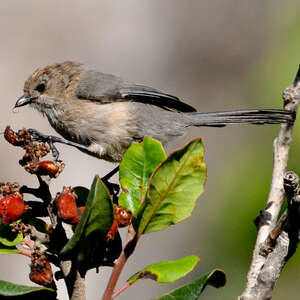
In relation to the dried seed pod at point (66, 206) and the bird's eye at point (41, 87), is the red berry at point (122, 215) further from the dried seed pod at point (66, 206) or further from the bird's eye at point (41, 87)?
the bird's eye at point (41, 87)

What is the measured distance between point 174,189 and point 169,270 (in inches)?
9.4

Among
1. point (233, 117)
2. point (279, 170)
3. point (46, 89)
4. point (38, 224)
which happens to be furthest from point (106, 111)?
point (38, 224)

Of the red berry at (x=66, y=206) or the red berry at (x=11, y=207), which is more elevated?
the red berry at (x=66, y=206)

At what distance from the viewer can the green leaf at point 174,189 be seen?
1692 mm

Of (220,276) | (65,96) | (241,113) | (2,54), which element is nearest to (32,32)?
(2,54)

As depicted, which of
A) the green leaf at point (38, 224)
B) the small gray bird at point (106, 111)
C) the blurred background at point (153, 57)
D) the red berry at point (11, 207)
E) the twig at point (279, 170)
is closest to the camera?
the red berry at point (11, 207)

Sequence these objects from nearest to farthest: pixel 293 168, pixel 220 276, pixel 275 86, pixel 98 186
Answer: pixel 98 186 → pixel 220 276 → pixel 293 168 → pixel 275 86

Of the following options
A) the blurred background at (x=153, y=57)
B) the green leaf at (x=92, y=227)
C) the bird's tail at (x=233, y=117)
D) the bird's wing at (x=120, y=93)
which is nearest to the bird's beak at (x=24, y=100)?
the bird's wing at (x=120, y=93)

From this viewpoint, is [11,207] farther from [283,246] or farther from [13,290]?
[283,246]

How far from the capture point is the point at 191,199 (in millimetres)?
1753

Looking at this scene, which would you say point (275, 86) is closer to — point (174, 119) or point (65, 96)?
point (174, 119)

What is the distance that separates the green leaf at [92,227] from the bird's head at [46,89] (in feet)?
9.37

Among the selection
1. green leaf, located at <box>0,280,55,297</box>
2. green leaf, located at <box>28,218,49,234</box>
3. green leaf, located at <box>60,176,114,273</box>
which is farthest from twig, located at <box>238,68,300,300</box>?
green leaf, located at <box>0,280,55,297</box>

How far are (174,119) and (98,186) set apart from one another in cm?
298
